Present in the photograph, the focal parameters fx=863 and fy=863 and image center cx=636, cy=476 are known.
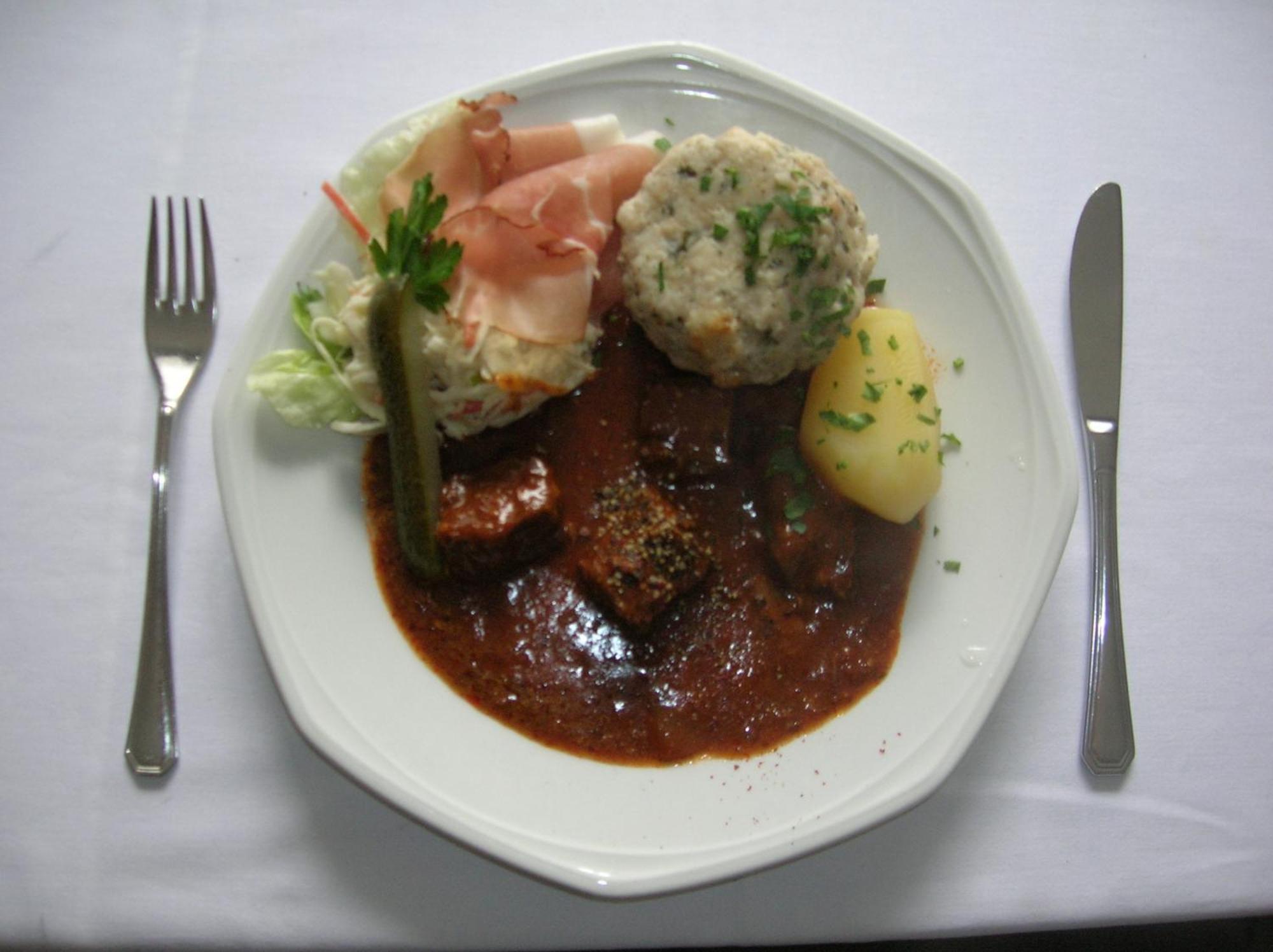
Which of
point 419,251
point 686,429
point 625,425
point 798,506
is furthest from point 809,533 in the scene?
point 419,251

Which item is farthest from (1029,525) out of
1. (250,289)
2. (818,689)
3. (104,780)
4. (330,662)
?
(104,780)

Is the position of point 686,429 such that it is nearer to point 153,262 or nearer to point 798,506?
point 798,506

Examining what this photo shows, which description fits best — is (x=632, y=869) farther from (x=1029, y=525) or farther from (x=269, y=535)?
(x=1029, y=525)

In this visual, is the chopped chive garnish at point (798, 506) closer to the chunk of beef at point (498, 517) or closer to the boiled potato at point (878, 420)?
the boiled potato at point (878, 420)

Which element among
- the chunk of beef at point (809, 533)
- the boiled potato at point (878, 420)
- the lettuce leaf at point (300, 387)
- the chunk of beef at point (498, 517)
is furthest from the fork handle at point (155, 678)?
the boiled potato at point (878, 420)

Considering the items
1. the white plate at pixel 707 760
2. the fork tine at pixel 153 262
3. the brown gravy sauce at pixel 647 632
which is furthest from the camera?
the fork tine at pixel 153 262
